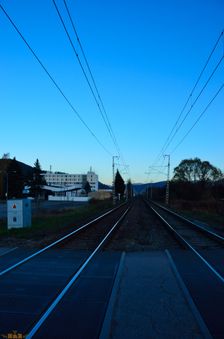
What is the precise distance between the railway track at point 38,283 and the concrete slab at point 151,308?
2.39 feet

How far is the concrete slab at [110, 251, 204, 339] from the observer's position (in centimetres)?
509

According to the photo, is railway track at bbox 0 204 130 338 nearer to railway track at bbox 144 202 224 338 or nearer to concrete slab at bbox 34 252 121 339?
concrete slab at bbox 34 252 121 339

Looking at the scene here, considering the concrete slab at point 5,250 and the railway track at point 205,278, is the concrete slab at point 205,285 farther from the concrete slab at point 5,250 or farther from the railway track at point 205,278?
the concrete slab at point 5,250

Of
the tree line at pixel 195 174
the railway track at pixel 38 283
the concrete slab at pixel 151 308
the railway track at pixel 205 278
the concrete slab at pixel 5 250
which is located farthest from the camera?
the tree line at pixel 195 174


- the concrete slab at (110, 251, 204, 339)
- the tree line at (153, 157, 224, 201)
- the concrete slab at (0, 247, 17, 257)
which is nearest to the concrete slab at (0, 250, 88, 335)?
the concrete slab at (110, 251, 204, 339)

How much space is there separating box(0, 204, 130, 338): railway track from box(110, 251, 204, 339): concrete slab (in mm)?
729

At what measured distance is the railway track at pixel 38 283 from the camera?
5.57 metres

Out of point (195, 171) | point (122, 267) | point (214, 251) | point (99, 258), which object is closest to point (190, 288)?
point (122, 267)

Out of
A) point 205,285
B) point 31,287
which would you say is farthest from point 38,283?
point 205,285

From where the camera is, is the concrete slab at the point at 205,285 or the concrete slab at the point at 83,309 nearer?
the concrete slab at the point at 83,309

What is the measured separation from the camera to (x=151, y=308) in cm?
616

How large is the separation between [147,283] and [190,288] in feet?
2.92

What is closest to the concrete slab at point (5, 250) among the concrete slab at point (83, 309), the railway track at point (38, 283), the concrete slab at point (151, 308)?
the railway track at point (38, 283)

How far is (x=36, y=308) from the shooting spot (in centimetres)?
618
